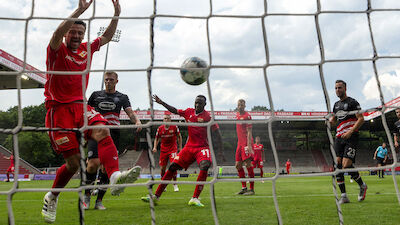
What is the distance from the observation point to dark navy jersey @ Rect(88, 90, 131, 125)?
182 inches

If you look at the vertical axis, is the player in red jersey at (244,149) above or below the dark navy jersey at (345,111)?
below

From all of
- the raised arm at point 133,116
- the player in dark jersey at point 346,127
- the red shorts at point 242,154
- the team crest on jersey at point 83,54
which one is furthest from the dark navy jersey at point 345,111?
the team crest on jersey at point 83,54

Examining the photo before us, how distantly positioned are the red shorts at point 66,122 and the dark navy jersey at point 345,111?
3252mm

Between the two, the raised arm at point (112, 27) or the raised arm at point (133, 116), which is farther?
the raised arm at point (133, 116)

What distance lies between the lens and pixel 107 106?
4648 mm

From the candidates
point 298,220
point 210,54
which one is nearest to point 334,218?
point 298,220

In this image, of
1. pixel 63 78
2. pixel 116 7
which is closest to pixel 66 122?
pixel 63 78

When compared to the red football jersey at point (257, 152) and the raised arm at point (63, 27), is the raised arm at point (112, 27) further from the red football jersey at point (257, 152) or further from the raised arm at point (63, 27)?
the red football jersey at point (257, 152)

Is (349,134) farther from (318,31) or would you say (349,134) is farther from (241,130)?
(241,130)

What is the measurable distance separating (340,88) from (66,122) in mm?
3527

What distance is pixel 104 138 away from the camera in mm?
3162

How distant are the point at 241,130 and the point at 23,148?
107 ft

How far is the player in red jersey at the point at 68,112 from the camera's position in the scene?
284 cm

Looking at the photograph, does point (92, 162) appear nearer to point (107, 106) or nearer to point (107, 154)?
point (107, 154)
